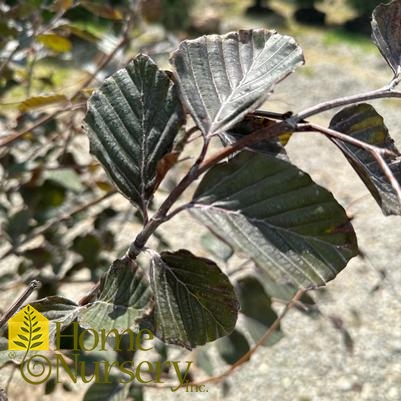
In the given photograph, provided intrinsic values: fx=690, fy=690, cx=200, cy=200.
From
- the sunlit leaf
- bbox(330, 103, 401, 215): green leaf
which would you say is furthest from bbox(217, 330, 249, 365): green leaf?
bbox(330, 103, 401, 215): green leaf

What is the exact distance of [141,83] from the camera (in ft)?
1.24

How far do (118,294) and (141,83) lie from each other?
115 millimetres

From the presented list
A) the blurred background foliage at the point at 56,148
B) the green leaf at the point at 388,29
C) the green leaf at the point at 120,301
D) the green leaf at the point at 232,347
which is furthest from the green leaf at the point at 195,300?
the green leaf at the point at 232,347

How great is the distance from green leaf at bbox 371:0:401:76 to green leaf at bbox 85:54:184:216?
0.12m

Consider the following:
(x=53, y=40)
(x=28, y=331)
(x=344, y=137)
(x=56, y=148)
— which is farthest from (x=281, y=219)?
(x=56, y=148)

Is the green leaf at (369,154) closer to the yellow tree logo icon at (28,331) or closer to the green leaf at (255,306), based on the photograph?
the yellow tree logo icon at (28,331)

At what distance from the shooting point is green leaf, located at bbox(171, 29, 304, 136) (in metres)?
0.35

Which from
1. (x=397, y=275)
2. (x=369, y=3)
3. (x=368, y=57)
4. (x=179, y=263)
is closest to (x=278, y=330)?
(x=179, y=263)

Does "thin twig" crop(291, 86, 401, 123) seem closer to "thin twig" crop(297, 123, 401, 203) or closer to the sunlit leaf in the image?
"thin twig" crop(297, 123, 401, 203)

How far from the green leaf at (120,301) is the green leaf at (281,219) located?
5 centimetres

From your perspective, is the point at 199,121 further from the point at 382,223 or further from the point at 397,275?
the point at 382,223

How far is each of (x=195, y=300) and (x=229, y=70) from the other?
0.12 m

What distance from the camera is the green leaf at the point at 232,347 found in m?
0.84

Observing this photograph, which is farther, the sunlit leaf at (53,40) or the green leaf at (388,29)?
the sunlit leaf at (53,40)
